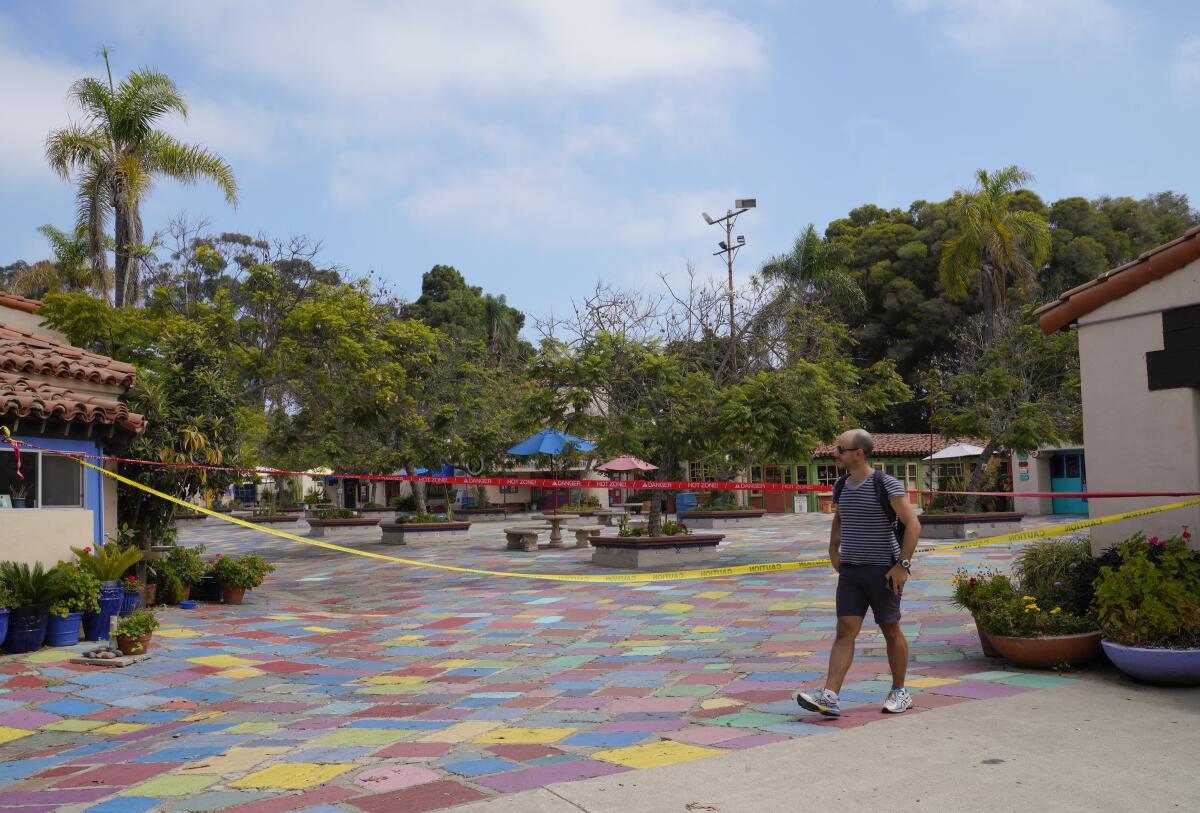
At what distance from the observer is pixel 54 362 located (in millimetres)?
10836

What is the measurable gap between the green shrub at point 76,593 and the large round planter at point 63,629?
0.07 metres

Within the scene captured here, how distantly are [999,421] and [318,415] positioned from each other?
612 inches

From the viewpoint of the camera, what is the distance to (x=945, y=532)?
20203mm

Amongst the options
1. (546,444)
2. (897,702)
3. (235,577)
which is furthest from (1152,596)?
(546,444)

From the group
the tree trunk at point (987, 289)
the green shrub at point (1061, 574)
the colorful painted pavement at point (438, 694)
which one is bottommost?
the colorful painted pavement at point (438, 694)

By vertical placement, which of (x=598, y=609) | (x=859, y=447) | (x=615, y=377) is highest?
(x=615, y=377)

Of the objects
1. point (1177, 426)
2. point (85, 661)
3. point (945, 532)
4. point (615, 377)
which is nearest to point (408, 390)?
point (615, 377)

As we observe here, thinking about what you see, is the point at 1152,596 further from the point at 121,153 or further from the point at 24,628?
the point at 121,153

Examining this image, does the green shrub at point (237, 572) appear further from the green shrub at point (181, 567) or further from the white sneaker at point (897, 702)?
the white sneaker at point (897, 702)

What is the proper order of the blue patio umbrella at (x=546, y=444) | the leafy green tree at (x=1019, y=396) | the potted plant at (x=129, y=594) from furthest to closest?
the blue patio umbrella at (x=546, y=444) < the leafy green tree at (x=1019, y=396) < the potted plant at (x=129, y=594)

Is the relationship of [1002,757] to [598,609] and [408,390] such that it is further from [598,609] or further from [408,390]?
[408,390]

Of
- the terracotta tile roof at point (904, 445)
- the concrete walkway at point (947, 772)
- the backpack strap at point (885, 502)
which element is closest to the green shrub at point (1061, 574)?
the concrete walkway at point (947, 772)

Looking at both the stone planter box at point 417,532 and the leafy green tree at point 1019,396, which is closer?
the leafy green tree at point 1019,396

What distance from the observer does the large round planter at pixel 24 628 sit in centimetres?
906
